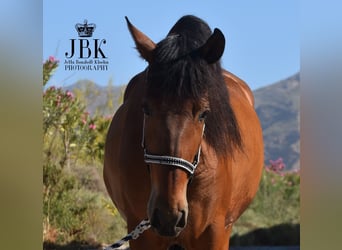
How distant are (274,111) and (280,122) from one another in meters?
0.12

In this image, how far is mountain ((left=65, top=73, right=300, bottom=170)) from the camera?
5160 mm

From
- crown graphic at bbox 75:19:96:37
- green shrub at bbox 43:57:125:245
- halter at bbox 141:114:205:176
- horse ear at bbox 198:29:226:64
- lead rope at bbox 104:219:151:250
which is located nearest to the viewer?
halter at bbox 141:114:205:176

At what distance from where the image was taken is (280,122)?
5301 mm

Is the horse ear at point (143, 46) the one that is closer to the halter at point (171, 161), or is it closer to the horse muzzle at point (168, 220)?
the halter at point (171, 161)

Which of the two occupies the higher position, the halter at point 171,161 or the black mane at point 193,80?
the black mane at point 193,80

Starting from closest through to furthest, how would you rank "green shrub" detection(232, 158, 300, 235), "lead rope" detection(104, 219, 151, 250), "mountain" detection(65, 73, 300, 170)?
"lead rope" detection(104, 219, 151, 250) → "mountain" detection(65, 73, 300, 170) → "green shrub" detection(232, 158, 300, 235)

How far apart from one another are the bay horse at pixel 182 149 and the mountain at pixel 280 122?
218 cm

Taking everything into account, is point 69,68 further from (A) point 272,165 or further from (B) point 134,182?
(B) point 134,182

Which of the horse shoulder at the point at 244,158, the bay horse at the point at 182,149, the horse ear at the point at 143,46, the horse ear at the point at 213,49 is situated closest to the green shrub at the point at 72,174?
the horse shoulder at the point at 244,158

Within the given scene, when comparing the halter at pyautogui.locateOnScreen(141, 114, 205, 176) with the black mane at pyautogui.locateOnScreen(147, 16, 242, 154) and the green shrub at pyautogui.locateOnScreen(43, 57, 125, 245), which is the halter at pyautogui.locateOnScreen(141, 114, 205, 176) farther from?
the green shrub at pyautogui.locateOnScreen(43, 57, 125, 245)

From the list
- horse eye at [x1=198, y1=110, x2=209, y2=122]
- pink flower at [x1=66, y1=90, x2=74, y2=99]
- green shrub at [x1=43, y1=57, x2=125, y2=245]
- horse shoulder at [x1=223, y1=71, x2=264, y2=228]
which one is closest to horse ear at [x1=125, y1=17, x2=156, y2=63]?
horse eye at [x1=198, y1=110, x2=209, y2=122]

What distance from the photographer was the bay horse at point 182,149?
216cm

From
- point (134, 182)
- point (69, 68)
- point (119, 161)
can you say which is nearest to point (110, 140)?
point (119, 161)
